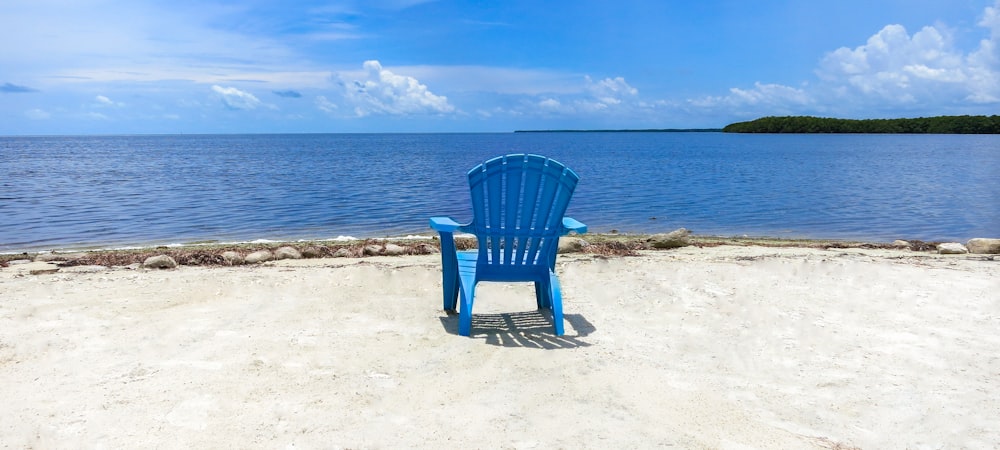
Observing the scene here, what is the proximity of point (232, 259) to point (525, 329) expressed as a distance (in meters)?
3.92

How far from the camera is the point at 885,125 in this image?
123875 mm

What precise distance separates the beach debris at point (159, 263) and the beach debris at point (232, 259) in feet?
1.70

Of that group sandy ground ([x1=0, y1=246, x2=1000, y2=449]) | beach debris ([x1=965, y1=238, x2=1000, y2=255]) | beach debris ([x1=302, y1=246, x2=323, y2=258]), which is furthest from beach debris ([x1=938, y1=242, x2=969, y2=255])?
beach debris ([x1=302, y1=246, x2=323, y2=258])

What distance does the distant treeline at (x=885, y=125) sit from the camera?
112312 mm

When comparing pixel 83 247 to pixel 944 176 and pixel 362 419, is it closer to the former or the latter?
pixel 362 419

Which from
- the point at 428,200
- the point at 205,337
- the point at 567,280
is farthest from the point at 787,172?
the point at 205,337

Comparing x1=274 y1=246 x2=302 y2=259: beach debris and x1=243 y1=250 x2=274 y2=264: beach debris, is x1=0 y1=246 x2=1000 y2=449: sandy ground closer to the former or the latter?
x1=243 y1=250 x2=274 y2=264: beach debris

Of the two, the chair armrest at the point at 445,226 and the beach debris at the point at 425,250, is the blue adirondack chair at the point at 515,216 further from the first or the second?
the beach debris at the point at 425,250

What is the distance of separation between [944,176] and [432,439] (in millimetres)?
29505

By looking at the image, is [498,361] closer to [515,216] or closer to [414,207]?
[515,216]

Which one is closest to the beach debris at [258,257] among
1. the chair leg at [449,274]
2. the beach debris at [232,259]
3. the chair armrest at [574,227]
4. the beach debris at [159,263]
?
the beach debris at [232,259]

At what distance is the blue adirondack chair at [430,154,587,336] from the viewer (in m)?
4.55

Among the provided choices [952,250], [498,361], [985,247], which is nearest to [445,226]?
[498,361]

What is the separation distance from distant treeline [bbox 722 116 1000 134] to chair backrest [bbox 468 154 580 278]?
437ft
